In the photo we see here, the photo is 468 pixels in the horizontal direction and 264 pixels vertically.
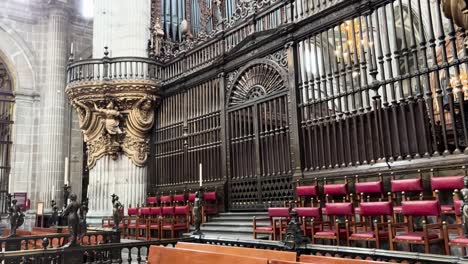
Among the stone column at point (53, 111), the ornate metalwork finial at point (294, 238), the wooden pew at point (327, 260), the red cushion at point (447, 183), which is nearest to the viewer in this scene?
the wooden pew at point (327, 260)

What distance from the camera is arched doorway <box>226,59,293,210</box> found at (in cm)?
764

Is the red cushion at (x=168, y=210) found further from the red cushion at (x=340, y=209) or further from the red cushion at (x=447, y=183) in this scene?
the red cushion at (x=447, y=183)

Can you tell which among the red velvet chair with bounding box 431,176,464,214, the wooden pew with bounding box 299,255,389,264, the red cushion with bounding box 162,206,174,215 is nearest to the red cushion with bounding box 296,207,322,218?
the red velvet chair with bounding box 431,176,464,214

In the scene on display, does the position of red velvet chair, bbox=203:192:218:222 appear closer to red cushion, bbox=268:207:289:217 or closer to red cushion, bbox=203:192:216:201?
red cushion, bbox=203:192:216:201

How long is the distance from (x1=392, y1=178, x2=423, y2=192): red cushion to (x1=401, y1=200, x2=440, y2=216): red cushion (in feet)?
2.49

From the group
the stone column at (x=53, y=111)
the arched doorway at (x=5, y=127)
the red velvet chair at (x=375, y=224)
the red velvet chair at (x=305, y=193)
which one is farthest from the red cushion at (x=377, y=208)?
the arched doorway at (x=5, y=127)

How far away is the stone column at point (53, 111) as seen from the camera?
45.9ft

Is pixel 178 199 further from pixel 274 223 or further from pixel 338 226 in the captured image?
pixel 338 226

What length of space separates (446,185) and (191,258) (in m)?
3.22

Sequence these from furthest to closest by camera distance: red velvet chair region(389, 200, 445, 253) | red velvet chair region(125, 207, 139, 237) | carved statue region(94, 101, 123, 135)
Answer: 1. carved statue region(94, 101, 123, 135)
2. red velvet chair region(125, 207, 139, 237)
3. red velvet chair region(389, 200, 445, 253)

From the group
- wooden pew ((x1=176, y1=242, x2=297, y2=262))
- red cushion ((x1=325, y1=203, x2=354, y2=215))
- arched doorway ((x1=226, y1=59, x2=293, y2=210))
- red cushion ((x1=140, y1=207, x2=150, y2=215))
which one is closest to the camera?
wooden pew ((x1=176, y1=242, x2=297, y2=262))

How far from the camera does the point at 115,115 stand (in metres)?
10.3

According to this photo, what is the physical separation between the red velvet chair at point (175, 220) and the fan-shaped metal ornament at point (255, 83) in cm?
252

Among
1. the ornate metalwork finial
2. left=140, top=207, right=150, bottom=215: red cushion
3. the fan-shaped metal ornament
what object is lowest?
the ornate metalwork finial
